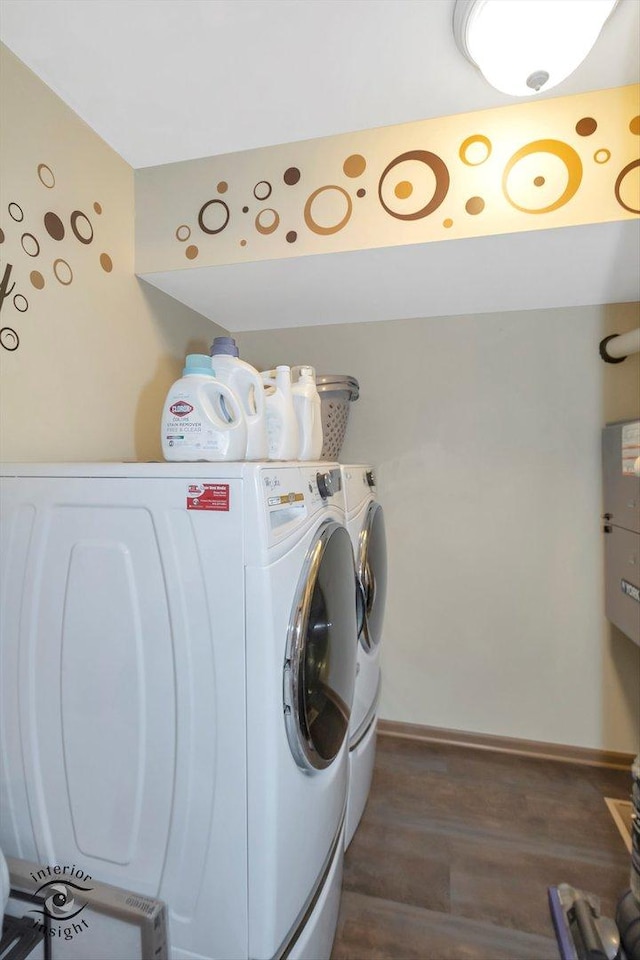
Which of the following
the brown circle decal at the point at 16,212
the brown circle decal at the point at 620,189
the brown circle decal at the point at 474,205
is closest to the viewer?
the brown circle decal at the point at 16,212

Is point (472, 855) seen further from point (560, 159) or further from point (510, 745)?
point (560, 159)

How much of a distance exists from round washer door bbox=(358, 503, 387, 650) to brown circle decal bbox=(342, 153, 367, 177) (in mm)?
1254

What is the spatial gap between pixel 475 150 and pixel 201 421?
1299mm

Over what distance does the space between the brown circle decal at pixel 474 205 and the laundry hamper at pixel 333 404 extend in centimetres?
84

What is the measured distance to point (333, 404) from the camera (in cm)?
221

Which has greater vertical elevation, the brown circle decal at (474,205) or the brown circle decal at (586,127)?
the brown circle decal at (586,127)

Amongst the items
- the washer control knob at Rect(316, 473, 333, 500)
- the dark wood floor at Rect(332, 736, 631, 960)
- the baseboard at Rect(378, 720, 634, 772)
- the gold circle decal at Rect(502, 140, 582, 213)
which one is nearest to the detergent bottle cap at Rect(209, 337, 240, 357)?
the washer control knob at Rect(316, 473, 333, 500)

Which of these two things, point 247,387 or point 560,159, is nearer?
point 247,387

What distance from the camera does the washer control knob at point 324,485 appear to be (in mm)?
1288

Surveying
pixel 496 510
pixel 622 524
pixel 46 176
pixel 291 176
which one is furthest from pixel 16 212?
pixel 622 524

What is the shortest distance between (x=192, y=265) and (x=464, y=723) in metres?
2.59

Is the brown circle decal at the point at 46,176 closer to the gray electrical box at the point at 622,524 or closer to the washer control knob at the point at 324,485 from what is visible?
the washer control knob at the point at 324,485

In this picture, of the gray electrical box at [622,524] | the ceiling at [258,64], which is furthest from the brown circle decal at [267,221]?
the gray electrical box at [622,524]

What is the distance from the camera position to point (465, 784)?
2.22 m
